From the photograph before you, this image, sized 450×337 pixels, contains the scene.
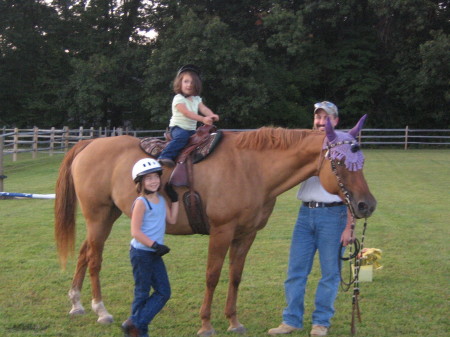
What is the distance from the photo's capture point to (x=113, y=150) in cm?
517

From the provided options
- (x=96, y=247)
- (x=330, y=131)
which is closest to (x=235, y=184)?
(x=330, y=131)

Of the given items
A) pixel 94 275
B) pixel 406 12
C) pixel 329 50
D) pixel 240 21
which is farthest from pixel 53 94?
pixel 94 275

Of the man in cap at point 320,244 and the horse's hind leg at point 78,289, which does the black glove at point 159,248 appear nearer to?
the man in cap at point 320,244

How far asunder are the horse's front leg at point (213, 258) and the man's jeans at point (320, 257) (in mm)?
651

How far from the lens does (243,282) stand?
6.10 metres

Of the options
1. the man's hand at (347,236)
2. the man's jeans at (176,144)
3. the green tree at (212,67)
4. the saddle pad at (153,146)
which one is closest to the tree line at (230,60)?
the green tree at (212,67)

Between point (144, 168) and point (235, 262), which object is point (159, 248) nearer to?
point (144, 168)

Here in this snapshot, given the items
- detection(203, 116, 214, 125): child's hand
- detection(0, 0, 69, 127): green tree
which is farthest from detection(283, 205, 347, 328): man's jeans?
detection(0, 0, 69, 127): green tree

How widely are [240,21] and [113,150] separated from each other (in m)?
32.1

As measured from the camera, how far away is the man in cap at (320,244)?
14.9ft

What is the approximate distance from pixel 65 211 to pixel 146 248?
1751 mm

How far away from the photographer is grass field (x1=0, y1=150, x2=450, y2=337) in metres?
4.77

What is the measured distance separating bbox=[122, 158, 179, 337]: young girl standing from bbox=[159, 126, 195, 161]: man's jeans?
532 mm

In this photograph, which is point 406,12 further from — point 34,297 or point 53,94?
point 34,297
